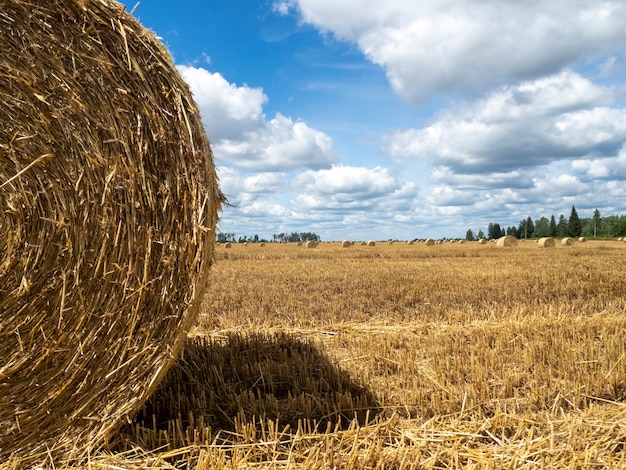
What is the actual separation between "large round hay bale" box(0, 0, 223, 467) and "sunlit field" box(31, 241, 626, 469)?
436 mm

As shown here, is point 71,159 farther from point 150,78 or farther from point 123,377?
point 123,377

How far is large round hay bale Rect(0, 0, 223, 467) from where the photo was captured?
10.1 ft

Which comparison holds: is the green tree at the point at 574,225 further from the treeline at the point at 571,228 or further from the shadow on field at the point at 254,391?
the shadow on field at the point at 254,391

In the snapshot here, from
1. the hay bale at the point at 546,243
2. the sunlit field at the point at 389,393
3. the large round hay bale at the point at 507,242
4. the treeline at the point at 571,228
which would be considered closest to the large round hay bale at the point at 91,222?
the sunlit field at the point at 389,393

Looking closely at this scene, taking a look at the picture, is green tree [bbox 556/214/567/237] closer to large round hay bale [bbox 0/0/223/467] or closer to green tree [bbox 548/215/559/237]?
green tree [bbox 548/215/559/237]

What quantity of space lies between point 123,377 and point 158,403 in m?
0.63

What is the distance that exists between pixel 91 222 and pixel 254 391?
1862mm

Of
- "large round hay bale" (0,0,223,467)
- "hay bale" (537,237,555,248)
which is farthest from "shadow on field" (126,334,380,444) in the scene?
"hay bale" (537,237,555,248)

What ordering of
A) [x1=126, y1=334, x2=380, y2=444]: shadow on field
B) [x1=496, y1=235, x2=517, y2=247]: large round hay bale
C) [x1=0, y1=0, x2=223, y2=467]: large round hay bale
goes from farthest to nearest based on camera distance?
1. [x1=496, y1=235, x2=517, y2=247]: large round hay bale
2. [x1=126, y1=334, x2=380, y2=444]: shadow on field
3. [x1=0, y1=0, x2=223, y2=467]: large round hay bale

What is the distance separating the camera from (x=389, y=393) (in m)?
3.97

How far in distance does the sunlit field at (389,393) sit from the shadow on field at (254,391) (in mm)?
13

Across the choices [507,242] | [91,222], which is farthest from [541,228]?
[91,222]

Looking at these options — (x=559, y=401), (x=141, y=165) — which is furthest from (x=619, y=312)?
(x=141, y=165)

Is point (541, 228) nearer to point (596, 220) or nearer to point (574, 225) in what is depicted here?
point (596, 220)
